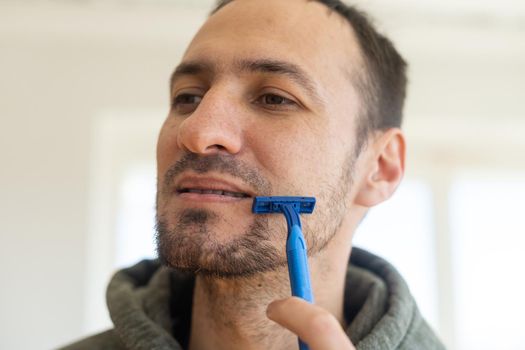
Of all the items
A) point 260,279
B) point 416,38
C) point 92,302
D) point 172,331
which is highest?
point 416,38

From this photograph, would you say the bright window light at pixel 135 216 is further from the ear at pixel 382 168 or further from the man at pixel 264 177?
the ear at pixel 382 168

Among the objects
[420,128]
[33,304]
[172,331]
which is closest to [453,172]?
[420,128]

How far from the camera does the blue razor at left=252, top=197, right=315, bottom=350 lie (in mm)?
664

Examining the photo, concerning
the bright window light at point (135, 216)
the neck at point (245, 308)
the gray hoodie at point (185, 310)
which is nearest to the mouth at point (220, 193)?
the neck at point (245, 308)

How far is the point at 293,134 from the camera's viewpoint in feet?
2.99

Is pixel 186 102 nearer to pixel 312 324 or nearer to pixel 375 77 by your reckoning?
pixel 375 77

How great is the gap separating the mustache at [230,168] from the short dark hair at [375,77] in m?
0.24

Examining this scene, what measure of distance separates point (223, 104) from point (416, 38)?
198cm

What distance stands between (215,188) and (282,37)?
0.89 feet

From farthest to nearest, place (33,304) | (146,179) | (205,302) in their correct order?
(146,179) → (33,304) → (205,302)

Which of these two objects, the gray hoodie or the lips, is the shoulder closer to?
the gray hoodie

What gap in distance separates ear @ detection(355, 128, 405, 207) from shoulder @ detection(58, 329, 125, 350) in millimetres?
461

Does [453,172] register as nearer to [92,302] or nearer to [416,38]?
[416,38]

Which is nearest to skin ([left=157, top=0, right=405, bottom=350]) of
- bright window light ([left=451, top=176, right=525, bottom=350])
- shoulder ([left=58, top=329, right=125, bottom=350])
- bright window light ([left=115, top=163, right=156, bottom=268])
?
shoulder ([left=58, top=329, right=125, bottom=350])
